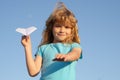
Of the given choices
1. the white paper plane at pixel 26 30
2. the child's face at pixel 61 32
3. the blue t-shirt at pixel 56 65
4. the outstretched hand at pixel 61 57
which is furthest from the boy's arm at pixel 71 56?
the white paper plane at pixel 26 30

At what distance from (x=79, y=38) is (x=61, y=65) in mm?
833

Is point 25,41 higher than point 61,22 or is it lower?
lower

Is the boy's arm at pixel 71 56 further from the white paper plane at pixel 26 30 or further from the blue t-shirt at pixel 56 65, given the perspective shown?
the white paper plane at pixel 26 30

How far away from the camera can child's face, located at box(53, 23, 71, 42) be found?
8219 millimetres

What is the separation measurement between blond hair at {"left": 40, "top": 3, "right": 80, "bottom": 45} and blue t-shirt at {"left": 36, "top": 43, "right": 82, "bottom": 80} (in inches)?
9.5

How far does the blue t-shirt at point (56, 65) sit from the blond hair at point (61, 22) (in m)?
0.24

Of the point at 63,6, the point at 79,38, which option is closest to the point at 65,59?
the point at 79,38

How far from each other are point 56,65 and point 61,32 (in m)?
0.68

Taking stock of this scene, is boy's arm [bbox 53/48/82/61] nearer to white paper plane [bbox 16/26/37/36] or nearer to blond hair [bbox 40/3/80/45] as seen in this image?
blond hair [bbox 40/3/80/45]

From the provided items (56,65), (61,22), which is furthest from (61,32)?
(56,65)

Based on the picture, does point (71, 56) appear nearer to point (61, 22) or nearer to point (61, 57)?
point (61, 57)

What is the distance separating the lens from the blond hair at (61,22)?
836 cm

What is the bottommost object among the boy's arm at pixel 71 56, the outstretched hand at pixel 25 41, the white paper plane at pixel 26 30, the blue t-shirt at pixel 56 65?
the blue t-shirt at pixel 56 65

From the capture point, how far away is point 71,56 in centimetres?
763
